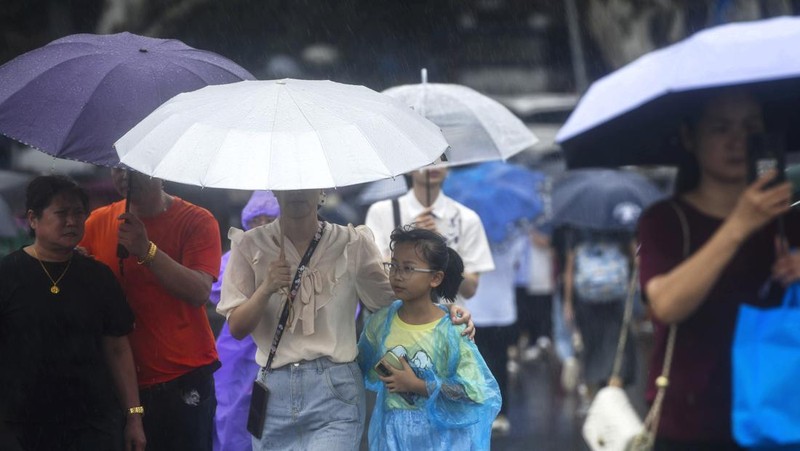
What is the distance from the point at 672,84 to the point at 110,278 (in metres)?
2.63

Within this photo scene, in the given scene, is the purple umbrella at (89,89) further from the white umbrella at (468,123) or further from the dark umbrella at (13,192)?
the dark umbrella at (13,192)

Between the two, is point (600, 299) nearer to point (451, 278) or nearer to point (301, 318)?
point (451, 278)

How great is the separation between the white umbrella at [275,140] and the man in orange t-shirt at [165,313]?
795 mm

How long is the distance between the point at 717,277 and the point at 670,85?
52 cm

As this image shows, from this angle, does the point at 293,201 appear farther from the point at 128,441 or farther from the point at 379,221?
the point at 379,221

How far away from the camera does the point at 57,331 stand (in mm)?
4754

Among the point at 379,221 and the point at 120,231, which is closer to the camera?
the point at 120,231

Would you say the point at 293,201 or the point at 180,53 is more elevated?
the point at 180,53

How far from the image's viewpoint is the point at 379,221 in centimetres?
685

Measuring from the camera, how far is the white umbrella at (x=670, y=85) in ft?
10.4

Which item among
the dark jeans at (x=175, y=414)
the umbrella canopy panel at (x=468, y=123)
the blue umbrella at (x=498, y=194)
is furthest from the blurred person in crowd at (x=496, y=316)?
the dark jeans at (x=175, y=414)

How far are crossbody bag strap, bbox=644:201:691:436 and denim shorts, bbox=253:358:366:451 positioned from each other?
1.59 metres

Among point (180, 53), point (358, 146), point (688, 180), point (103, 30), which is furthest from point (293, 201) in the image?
point (103, 30)

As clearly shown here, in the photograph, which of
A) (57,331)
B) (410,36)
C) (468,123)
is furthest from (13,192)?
(410,36)
